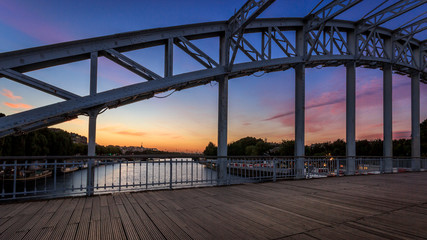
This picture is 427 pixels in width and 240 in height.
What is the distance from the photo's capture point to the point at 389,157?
39.7 ft

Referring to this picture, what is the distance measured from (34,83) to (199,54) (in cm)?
500

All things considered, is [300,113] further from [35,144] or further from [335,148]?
[335,148]

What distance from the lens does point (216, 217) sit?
3.46 m

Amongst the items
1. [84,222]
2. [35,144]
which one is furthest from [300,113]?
[35,144]

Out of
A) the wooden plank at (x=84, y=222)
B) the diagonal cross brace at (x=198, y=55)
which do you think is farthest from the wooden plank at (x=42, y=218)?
the diagonal cross brace at (x=198, y=55)

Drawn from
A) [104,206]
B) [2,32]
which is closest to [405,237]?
[104,206]

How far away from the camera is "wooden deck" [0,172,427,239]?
9.09ft

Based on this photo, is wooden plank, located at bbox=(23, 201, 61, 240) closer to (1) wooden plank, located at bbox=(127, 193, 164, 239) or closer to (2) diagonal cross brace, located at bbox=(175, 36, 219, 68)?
(1) wooden plank, located at bbox=(127, 193, 164, 239)

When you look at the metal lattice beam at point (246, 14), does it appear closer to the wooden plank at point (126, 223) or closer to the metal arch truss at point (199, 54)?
the metal arch truss at point (199, 54)

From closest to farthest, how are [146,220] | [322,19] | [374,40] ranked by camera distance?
[146,220] < [322,19] < [374,40]

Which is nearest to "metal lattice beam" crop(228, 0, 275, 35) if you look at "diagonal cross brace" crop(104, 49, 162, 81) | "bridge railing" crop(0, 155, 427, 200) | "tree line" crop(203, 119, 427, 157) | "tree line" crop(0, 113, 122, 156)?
"diagonal cross brace" crop(104, 49, 162, 81)

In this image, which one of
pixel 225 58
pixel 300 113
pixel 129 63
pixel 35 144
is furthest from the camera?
pixel 35 144

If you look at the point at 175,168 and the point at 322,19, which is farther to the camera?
the point at 322,19

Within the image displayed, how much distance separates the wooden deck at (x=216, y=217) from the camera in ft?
9.09
